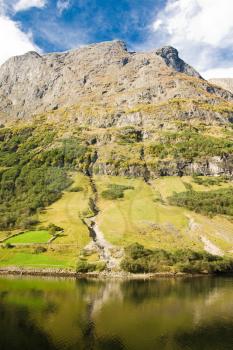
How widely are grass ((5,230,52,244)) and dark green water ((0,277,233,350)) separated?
142 feet

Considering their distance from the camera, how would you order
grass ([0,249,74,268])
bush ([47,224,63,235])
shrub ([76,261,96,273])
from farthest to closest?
bush ([47,224,63,235]) → grass ([0,249,74,268]) → shrub ([76,261,96,273])

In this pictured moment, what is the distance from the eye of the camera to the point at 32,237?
183 meters

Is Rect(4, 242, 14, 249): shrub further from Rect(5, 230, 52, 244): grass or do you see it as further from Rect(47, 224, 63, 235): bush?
Rect(47, 224, 63, 235): bush

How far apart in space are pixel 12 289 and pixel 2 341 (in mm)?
50176

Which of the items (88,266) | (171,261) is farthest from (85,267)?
(171,261)

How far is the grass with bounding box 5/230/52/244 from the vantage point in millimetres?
178875

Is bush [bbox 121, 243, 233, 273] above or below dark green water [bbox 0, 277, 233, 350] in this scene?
above

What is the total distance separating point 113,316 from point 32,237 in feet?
337

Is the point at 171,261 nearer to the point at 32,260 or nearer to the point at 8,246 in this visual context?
the point at 32,260

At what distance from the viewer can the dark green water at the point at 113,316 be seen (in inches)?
2749

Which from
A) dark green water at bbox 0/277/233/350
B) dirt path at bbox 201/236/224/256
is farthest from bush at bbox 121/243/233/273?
dark green water at bbox 0/277/233/350

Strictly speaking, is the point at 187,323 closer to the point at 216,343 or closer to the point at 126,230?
the point at 216,343

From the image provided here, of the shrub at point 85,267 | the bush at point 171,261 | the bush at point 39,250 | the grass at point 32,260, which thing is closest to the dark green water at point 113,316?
the shrub at point 85,267

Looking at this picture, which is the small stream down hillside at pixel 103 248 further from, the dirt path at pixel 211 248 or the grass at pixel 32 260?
the dirt path at pixel 211 248
